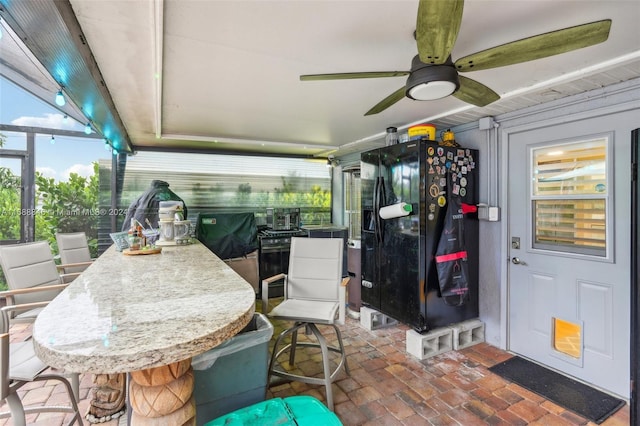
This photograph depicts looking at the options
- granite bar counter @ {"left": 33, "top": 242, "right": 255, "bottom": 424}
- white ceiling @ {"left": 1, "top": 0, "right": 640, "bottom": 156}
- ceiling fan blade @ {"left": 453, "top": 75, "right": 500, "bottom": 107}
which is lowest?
granite bar counter @ {"left": 33, "top": 242, "right": 255, "bottom": 424}

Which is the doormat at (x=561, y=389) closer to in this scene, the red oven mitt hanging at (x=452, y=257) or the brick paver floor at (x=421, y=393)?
the brick paver floor at (x=421, y=393)

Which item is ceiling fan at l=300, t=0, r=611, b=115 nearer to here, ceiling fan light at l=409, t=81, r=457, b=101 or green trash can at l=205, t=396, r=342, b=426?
ceiling fan light at l=409, t=81, r=457, b=101

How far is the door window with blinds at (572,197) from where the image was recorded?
2.39m

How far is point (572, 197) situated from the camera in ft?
8.39

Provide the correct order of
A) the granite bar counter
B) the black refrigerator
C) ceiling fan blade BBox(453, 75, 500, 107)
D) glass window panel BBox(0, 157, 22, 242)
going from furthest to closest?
glass window panel BBox(0, 157, 22, 242), the black refrigerator, ceiling fan blade BBox(453, 75, 500, 107), the granite bar counter

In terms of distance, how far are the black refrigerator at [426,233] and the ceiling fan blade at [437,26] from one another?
1.51 metres

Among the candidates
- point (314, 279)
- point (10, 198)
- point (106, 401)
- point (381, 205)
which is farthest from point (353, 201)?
point (10, 198)

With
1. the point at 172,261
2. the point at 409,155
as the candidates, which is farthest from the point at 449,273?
the point at 172,261

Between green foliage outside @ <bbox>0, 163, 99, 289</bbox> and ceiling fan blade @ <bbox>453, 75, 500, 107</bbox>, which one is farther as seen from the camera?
green foliage outside @ <bbox>0, 163, 99, 289</bbox>

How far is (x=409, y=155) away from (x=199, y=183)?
3.62 metres

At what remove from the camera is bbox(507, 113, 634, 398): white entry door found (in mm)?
2284

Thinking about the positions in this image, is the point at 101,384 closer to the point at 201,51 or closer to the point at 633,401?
the point at 201,51

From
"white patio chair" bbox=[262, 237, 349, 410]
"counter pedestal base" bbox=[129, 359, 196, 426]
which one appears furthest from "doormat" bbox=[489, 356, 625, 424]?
"counter pedestal base" bbox=[129, 359, 196, 426]

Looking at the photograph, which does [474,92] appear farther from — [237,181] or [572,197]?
[237,181]
